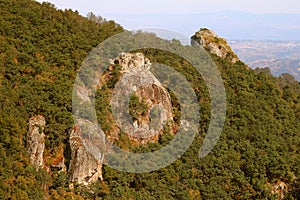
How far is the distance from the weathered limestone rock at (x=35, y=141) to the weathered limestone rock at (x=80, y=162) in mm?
2437

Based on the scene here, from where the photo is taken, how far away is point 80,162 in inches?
1214

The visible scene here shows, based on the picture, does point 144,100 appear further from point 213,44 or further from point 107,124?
point 213,44

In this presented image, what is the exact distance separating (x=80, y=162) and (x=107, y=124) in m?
5.41

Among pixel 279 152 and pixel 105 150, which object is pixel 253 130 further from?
pixel 105 150

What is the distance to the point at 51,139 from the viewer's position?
31.1 metres

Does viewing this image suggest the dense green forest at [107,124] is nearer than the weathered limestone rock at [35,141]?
Yes

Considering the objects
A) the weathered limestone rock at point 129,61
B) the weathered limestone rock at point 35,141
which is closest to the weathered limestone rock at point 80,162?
the weathered limestone rock at point 35,141

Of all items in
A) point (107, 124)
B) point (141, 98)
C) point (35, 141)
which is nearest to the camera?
point (35, 141)

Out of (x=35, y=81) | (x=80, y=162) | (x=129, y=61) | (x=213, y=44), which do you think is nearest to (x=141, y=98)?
(x=129, y=61)

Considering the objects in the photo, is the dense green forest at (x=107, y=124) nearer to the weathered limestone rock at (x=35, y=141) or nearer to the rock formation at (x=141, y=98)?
the weathered limestone rock at (x=35, y=141)

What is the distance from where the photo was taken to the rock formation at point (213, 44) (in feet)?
188

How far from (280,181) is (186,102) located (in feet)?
43.8

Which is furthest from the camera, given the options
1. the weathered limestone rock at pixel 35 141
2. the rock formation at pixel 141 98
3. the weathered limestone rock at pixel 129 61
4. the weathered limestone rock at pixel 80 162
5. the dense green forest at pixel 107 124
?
the weathered limestone rock at pixel 129 61

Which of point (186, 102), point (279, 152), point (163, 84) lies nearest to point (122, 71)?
point (163, 84)
